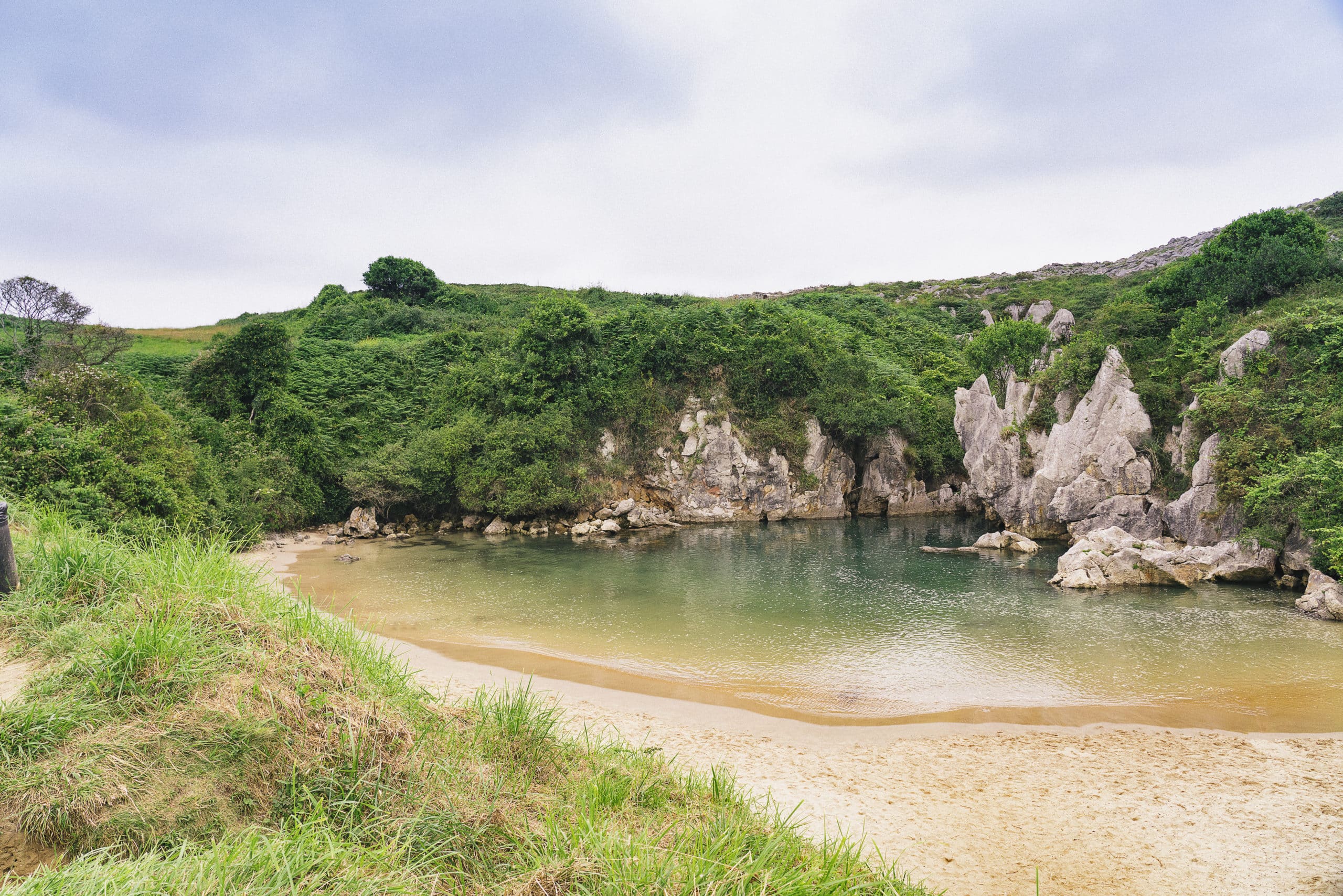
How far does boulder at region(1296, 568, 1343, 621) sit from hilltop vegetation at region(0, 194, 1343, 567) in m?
1.35

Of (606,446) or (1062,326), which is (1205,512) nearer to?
(1062,326)

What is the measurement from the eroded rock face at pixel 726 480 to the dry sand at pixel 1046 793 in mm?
25735

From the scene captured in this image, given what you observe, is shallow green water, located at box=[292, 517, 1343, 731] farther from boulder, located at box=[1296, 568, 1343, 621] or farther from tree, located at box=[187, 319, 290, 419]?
tree, located at box=[187, 319, 290, 419]

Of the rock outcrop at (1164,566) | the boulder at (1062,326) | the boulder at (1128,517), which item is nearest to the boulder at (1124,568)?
the rock outcrop at (1164,566)

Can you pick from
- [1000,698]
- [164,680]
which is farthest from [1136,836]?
[164,680]

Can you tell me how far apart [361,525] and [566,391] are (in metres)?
13.0

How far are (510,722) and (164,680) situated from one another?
268cm

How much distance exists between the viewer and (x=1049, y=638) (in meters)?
14.6

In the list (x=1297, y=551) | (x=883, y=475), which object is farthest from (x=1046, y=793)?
(x=883, y=475)

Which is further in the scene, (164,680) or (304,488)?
(304,488)

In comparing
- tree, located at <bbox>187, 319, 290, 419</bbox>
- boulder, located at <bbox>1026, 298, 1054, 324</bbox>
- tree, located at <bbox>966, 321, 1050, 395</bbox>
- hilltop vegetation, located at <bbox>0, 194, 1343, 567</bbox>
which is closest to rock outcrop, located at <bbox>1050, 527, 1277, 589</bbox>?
hilltop vegetation, located at <bbox>0, 194, 1343, 567</bbox>

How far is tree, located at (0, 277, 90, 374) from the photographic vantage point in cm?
2702

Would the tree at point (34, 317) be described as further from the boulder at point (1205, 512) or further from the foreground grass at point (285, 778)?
the boulder at point (1205, 512)

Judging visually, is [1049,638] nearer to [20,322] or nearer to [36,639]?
[36,639]
